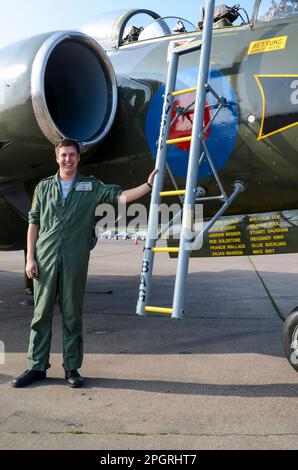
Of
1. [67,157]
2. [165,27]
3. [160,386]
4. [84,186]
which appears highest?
[165,27]

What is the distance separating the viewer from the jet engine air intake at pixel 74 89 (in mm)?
4480

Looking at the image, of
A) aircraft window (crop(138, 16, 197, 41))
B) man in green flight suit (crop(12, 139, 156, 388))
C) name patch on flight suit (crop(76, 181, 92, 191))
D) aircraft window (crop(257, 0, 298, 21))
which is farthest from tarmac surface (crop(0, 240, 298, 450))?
aircraft window (crop(138, 16, 197, 41))

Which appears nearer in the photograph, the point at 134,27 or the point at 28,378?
the point at 28,378

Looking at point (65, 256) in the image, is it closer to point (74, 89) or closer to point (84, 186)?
point (84, 186)

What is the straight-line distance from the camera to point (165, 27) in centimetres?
583

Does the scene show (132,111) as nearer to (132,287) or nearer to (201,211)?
(201,211)

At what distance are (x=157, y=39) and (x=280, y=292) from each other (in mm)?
5475

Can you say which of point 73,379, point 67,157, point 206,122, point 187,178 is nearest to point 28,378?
point 73,379

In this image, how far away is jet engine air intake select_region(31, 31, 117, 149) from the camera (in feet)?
14.7

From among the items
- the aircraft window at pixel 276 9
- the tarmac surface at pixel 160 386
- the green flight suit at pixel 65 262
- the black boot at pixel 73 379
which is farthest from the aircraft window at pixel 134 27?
the black boot at pixel 73 379

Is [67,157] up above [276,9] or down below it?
below

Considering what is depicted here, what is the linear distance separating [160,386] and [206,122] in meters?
2.17

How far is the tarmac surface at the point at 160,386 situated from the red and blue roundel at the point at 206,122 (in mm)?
1660
